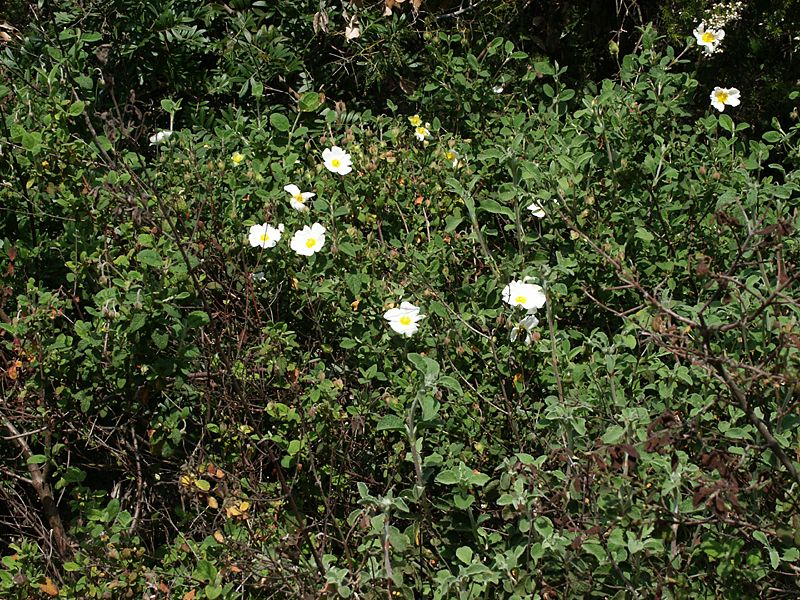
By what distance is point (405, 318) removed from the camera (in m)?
2.54

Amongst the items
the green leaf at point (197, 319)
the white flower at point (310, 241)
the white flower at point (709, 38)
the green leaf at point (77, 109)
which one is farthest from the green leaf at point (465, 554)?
the white flower at point (709, 38)

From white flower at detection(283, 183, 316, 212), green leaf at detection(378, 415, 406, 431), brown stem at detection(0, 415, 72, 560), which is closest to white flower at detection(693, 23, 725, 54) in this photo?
white flower at detection(283, 183, 316, 212)

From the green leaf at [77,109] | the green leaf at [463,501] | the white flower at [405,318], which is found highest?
the green leaf at [77,109]

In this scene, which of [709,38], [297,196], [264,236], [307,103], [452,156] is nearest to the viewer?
[264,236]

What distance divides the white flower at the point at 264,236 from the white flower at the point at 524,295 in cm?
75

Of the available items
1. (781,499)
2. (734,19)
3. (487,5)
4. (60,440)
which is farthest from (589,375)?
(487,5)

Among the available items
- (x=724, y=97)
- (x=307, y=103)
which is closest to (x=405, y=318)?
(x=307, y=103)

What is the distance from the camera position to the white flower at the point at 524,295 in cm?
243

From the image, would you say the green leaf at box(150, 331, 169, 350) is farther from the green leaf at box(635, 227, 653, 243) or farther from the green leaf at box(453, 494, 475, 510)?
the green leaf at box(635, 227, 653, 243)

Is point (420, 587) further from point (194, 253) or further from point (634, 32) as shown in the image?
point (634, 32)

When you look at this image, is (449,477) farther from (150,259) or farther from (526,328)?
(150,259)

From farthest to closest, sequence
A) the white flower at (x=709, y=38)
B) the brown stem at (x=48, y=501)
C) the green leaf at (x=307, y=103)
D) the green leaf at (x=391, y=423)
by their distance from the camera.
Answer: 1. the white flower at (x=709, y=38)
2. the green leaf at (x=307, y=103)
3. the brown stem at (x=48, y=501)
4. the green leaf at (x=391, y=423)

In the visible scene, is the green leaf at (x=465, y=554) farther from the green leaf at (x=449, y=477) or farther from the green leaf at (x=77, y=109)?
the green leaf at (x=77, y=109)

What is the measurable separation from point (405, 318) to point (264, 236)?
1.86ft
